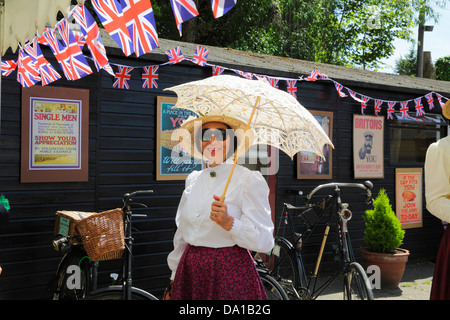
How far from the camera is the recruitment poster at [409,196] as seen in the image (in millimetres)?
8320

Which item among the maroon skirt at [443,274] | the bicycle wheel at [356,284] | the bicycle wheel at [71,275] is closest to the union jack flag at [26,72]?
the bicycle wheel at [71,275]

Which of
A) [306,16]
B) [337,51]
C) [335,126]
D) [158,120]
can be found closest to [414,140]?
[335,126]

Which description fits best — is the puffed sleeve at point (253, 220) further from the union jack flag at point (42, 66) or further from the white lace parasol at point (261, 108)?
the union jack flag at point (42, 66)

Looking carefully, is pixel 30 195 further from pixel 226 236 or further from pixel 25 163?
pixel 226 236

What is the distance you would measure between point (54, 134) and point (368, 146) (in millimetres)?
5032

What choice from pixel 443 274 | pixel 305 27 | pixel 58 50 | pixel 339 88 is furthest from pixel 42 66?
pixel 305 27

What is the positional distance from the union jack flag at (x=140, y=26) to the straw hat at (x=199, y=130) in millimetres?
549

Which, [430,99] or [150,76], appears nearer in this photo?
[150,76]

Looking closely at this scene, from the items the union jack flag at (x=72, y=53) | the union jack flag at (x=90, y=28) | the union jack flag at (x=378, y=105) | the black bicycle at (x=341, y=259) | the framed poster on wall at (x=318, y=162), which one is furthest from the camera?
the union jack flag at (x=378, y=105)

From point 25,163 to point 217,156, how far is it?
9.00ft

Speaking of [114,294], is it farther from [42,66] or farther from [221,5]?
[42,66]

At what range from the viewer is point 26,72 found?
4.69 m
